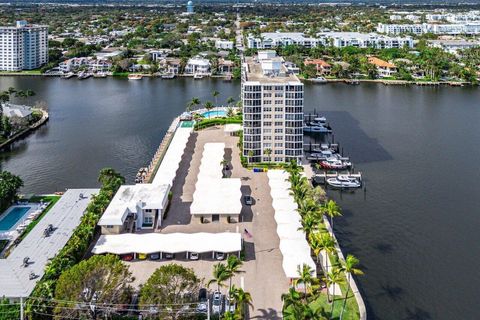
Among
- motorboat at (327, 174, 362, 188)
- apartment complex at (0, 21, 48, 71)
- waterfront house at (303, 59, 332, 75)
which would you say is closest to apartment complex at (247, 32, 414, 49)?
waterfront house at (303, 59, 332, 75)

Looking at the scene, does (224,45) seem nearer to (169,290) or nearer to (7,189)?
(7,189)

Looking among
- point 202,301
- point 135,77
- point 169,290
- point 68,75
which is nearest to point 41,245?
point 169,290

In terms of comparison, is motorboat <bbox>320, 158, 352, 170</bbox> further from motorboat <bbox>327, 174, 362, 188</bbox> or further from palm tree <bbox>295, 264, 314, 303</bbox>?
palm tree <bbox>295, 264, 314, 303</bbox>

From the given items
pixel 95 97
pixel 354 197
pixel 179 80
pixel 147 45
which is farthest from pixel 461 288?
pixel 147 45

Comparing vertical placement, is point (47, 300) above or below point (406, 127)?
below

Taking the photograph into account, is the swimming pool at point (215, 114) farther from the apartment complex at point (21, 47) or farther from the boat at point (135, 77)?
the apartment complex at point (21, 47)

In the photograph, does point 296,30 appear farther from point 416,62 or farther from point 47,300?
point 47,300
